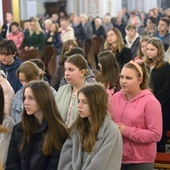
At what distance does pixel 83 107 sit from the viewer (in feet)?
14.5

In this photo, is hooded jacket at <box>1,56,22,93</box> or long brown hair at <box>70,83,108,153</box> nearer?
long brown hair at <box>70,83,108,153</box>

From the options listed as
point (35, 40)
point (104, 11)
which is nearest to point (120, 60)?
point (35, 40)

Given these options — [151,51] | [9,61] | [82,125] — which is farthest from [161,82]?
[82,125]

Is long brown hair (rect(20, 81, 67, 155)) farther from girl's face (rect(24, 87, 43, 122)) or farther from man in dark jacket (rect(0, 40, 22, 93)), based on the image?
man in dark jacket (rect(0, 40, 22, 93))

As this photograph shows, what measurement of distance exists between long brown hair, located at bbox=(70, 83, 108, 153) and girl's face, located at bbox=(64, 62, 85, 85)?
0.98 m

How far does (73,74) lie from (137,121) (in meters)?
0.98

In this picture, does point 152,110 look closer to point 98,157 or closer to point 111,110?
point 111,110

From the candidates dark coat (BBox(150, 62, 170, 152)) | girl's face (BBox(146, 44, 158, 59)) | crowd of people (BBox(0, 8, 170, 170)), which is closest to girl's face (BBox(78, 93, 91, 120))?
crowd of people (BBox(0, 8, 170, 170))

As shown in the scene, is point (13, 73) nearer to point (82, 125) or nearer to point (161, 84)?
point (161, 84)


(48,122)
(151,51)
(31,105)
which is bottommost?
(48,122)

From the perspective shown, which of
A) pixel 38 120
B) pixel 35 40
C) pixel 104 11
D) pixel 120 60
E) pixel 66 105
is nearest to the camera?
pixel 38 120

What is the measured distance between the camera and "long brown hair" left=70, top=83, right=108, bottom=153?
14.4 ft

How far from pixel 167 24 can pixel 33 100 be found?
19.3ft

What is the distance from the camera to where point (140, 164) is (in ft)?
15.5
